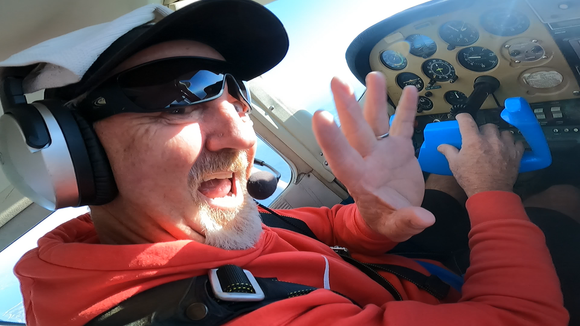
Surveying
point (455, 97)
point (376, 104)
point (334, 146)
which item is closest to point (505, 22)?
point (455, 97)

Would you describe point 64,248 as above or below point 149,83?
below

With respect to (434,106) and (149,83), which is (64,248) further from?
(434,106)

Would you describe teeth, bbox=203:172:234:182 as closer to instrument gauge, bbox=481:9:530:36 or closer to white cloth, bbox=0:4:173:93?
white cloth, bbox=0:4:173:93

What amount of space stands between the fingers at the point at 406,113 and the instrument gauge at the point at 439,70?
0.79 metres

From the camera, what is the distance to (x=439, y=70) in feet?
5.60

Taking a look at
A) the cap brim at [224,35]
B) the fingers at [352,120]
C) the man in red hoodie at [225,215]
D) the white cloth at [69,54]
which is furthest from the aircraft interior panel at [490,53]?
the white cloth at [69,54]

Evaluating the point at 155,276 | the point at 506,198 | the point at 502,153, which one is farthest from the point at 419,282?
the point at 155,276

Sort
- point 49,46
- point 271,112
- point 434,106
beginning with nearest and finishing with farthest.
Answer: point 49,46 < point 434,106 < point 271,112

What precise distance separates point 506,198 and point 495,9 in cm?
71

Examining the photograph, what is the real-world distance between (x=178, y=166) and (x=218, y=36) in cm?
45

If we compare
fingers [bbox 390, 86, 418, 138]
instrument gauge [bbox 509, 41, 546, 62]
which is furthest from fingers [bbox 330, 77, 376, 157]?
instrument gauge [bbox 509, 41, 546, 62]

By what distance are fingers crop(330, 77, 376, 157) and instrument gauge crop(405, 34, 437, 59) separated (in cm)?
86

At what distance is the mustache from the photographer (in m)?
1.04

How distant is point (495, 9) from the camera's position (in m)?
1.33
